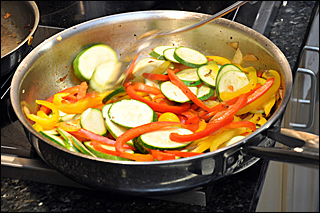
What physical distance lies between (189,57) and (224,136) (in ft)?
1.05

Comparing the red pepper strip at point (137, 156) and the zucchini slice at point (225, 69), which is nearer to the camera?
the red pepper strip at point (137, 156)

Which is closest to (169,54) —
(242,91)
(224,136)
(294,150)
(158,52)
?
(158,52)

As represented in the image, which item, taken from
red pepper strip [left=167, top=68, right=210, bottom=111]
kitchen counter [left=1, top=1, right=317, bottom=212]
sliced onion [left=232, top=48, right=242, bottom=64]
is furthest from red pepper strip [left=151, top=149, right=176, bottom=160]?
sliced onion [left=232, top=48, right=242, bottom=64]

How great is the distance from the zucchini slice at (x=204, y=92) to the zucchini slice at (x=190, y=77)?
18 mm

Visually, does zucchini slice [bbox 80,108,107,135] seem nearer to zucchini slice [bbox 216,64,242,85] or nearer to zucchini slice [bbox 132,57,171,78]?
zucchini slice [bbox 132,57,171,78]

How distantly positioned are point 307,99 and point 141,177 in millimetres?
1228

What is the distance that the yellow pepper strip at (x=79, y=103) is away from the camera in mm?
1052

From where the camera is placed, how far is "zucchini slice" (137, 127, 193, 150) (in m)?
0.88

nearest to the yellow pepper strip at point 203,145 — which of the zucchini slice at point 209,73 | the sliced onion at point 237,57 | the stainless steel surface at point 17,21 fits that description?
the zucchini slice at point 209,73

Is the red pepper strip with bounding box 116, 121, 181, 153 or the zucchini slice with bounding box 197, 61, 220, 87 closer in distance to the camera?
the red pepper strip with bounding box 116, 121, 181, 153

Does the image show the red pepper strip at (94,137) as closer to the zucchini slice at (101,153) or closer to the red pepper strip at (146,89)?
the zucchini slice at (101,153)

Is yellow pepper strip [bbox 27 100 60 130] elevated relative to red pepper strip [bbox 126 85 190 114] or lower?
lower

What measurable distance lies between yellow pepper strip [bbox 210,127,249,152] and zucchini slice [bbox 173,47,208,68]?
0.27 metres

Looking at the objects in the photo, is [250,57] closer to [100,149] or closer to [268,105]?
[268,105]
